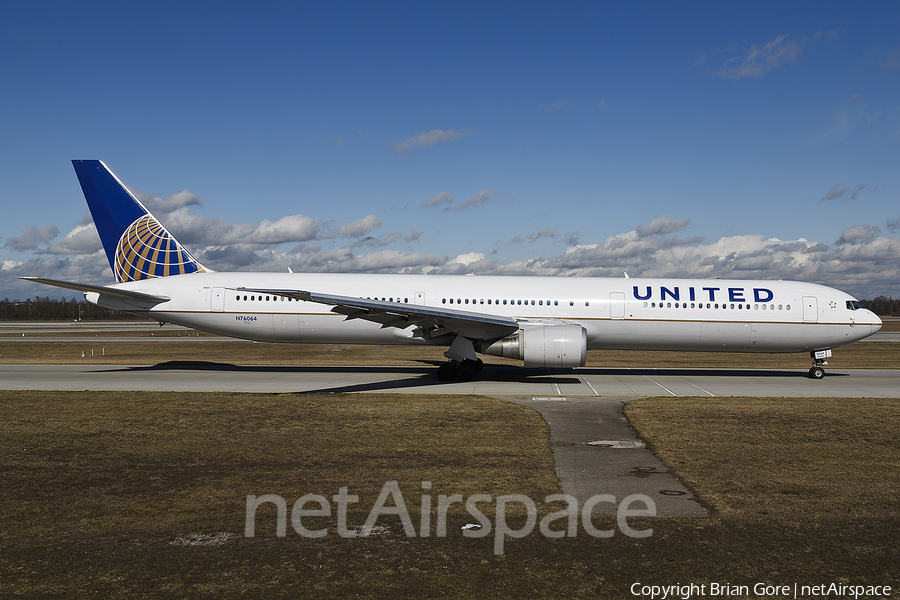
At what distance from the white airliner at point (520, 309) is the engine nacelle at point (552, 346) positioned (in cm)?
123

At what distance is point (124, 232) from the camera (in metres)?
25.0

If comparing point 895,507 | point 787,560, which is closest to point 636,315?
point 895,507

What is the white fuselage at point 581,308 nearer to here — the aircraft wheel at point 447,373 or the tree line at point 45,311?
the aircraft wheel at point 447,373

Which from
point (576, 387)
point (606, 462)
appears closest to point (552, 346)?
point (576, 387)

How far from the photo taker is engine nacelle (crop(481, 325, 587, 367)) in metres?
19.7

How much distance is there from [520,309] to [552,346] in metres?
3.41

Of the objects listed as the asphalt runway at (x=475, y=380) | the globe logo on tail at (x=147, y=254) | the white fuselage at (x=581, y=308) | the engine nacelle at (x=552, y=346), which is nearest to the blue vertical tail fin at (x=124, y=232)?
the globe logo on tail at (x=147, y=254)

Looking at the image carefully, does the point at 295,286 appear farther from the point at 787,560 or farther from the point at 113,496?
the point at 787,560

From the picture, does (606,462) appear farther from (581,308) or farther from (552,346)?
Result: (581,308)

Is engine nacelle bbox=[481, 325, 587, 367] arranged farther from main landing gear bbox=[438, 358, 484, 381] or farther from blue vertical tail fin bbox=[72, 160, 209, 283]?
blue vertical tail fin bbox=[72, 160, 209, 283]

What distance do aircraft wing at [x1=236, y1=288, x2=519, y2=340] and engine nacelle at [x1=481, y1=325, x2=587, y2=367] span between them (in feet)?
2.60

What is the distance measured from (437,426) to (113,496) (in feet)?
21.4

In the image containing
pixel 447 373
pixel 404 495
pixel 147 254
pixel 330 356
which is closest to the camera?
pixel 404 495

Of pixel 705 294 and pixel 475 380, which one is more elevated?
pixel 705 294
